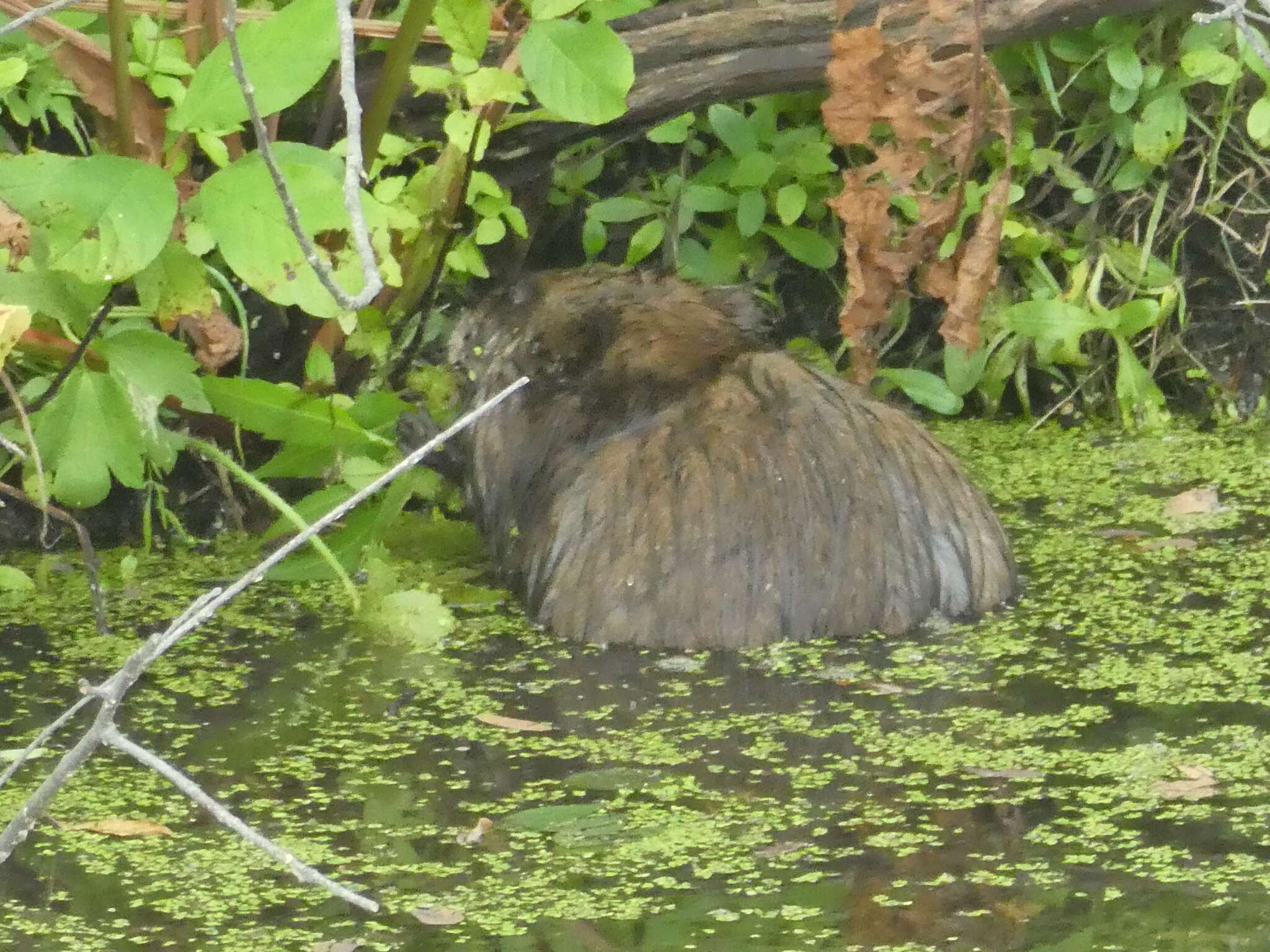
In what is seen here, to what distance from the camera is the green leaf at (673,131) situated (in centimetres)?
343

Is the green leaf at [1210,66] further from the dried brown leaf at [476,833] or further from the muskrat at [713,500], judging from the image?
the dried brown leaf at [476,833]

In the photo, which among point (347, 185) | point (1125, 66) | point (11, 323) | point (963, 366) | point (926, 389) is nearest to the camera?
point (347, 185)

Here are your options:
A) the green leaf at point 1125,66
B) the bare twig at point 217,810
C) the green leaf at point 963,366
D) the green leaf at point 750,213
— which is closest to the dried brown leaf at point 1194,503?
the green leaf at point 963,366

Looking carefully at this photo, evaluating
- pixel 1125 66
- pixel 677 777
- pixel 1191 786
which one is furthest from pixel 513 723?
pixel 1125 66

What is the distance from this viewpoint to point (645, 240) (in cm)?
346

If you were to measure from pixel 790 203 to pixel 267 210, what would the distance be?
1.63m

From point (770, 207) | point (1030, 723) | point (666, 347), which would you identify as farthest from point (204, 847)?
point (770, 207)

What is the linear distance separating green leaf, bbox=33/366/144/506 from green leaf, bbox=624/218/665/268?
4.33ft

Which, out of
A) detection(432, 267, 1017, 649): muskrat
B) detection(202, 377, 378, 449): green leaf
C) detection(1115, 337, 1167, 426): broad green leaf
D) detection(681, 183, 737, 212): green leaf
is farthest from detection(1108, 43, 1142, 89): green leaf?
detection(202, 377, 378, 449): green leaf

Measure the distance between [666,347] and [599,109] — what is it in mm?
420

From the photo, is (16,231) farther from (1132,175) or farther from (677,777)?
(1132,175)

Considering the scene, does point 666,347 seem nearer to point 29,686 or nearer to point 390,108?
point 390,108

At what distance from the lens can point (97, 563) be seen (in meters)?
2.86

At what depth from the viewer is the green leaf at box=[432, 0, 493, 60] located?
100 inches
